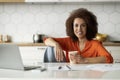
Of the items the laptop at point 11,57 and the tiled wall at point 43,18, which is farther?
the tiled wall at point 43,18

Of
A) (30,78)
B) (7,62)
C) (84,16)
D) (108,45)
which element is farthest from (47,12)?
(30,78)

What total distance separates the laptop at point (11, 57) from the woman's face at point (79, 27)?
1.00 meters

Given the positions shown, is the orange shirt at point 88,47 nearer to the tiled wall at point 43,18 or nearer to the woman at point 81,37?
the woman at point 81,37

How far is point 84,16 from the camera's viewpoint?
251 centimetres

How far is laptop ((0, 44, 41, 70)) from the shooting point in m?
1.54

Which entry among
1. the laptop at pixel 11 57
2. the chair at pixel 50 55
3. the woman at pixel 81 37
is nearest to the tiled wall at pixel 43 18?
the woman at pixel 81 37

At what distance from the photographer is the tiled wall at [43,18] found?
402 centimetres

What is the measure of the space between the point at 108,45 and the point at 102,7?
76 centimetres

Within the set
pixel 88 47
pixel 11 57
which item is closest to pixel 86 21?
pixel 88 47

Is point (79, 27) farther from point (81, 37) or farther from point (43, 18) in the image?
point (43, 18)

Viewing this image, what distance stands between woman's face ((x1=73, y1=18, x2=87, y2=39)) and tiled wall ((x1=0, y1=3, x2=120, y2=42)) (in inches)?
61.1

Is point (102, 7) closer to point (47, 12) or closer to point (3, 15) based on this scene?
point (47, 12)

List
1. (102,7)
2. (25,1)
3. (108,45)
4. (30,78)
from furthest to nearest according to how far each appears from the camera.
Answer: (102,7) < (25,1) < (108,45) < (30,78)

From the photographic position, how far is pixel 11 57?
157cm
